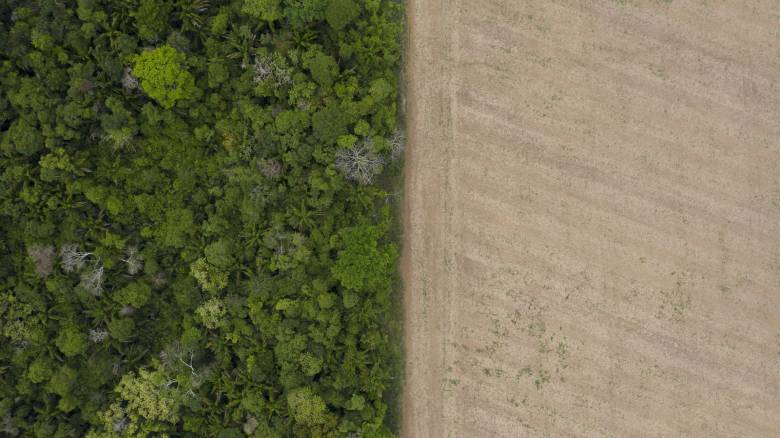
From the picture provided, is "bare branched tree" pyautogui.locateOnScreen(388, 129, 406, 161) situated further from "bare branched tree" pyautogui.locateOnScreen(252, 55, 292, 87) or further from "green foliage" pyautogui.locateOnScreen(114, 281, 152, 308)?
"green foliage" pyautogui.locateOnScreen(114, 281, 152, 308)

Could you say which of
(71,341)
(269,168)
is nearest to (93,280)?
(71,341)

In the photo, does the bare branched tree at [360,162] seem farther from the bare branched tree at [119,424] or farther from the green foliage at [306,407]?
the bare branched tree at [119,424]

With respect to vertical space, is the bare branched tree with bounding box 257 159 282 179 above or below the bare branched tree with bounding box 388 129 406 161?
below

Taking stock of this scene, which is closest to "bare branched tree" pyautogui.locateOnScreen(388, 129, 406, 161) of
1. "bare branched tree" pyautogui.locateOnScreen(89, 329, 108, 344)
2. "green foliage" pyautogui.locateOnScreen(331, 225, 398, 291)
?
"green foliage" pyautogui.locateOnScreen(331, 225, 398, 291)

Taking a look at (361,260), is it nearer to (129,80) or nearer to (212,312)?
(212,312)

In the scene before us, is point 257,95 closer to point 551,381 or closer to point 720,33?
point 551,381

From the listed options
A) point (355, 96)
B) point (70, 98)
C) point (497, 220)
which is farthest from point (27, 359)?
point (497, 220)
